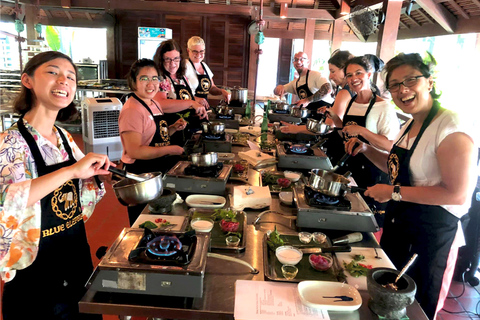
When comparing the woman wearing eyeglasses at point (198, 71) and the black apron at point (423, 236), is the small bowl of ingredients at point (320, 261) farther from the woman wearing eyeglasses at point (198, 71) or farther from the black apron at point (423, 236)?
the woman wearing eyeglasses at point (198, 71)

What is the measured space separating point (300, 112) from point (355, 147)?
2.33 metres

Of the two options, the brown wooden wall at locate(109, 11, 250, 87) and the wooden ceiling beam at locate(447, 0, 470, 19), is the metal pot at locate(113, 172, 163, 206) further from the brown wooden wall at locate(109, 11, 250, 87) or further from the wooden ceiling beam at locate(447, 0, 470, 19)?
the brown wooden wall at locate(109, 11, 250, 87)

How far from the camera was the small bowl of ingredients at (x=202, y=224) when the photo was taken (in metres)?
1.70

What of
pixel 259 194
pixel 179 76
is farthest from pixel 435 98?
pixel 179 76

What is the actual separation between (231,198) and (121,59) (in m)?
9.28

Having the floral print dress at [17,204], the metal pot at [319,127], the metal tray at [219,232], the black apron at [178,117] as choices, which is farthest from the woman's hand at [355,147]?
the floral print dress at [17,204]

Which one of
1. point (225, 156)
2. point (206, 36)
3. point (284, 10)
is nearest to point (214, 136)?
point (225, 156)

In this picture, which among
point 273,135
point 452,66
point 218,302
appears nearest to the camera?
point 218,302

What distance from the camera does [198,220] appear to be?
1796 millimetres

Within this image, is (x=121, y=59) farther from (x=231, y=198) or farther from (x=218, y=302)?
(x=218, y=302)

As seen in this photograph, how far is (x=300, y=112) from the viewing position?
4.76m

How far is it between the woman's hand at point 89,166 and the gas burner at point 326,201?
1030 mm

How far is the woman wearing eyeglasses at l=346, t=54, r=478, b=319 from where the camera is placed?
5.42ft

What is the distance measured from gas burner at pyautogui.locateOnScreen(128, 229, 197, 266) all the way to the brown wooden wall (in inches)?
365
